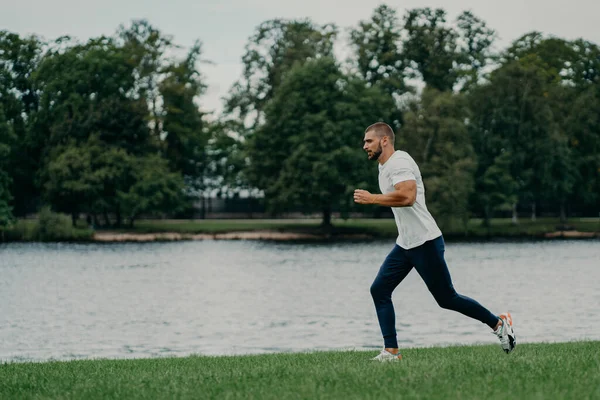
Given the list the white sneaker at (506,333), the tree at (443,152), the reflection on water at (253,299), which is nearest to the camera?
the white sneaker at (506,333)

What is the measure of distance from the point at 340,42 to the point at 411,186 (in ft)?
242

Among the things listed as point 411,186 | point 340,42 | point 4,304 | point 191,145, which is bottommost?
point 4,304

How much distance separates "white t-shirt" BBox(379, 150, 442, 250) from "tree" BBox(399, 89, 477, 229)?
5639cm

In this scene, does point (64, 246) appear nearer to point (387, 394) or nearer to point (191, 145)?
point (191, 145)

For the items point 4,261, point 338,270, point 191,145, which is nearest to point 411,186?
point 338,270

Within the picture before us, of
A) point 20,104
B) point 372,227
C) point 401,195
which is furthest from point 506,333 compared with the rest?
point 20,104

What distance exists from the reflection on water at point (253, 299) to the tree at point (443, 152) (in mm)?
6162

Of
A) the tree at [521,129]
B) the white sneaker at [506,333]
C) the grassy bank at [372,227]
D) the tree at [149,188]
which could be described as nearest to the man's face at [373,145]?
the white sneaker at [506,333]

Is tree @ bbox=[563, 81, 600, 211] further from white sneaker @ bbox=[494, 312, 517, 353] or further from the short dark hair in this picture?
the short dark hair

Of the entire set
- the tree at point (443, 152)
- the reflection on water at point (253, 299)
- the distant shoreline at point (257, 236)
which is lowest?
the reflection on water at point (253, 299)

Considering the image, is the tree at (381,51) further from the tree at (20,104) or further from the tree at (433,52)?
the tree at (20,104)

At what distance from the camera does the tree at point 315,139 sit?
69250 mm

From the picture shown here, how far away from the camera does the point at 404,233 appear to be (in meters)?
9.69

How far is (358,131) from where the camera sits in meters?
71.5
